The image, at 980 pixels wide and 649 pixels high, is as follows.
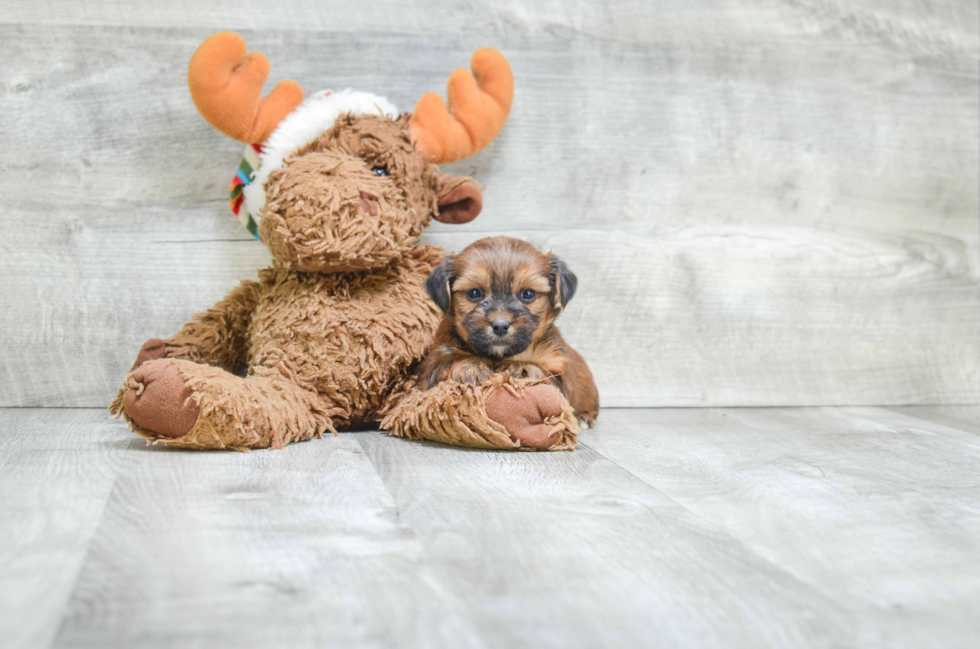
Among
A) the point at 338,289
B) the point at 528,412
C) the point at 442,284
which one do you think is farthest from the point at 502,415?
the point at 338,289

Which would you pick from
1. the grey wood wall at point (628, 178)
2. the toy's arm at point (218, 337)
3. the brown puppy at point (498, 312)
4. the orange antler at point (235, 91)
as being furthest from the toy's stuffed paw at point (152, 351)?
the brown puppy at point (498, 312)

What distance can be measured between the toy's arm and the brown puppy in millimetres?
540

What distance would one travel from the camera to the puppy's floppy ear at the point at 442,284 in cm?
179

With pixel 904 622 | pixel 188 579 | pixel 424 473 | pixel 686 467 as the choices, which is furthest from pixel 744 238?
pixel 188 579

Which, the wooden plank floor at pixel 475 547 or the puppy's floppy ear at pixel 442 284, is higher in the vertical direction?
the puppy's floppy ear at pixel 442 284

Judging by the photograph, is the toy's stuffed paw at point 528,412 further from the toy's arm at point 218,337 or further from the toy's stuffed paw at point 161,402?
the toy's arm at point 218,337

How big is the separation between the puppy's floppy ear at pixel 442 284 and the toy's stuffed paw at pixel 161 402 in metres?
0.57

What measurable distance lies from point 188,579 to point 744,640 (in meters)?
0.63

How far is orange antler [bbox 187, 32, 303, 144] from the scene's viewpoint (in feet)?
6.07

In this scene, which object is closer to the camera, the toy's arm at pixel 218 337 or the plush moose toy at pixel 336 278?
the plush moose toy at pixel 336 278

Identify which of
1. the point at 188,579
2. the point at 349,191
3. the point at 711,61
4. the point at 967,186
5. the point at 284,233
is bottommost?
the point at 188,579

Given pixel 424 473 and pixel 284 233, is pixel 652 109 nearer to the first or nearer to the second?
pixel 284 233

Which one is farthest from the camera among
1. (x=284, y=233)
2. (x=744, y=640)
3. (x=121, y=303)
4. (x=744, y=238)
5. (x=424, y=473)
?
(x=744, y=238)

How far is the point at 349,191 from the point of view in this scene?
177 centimetres
